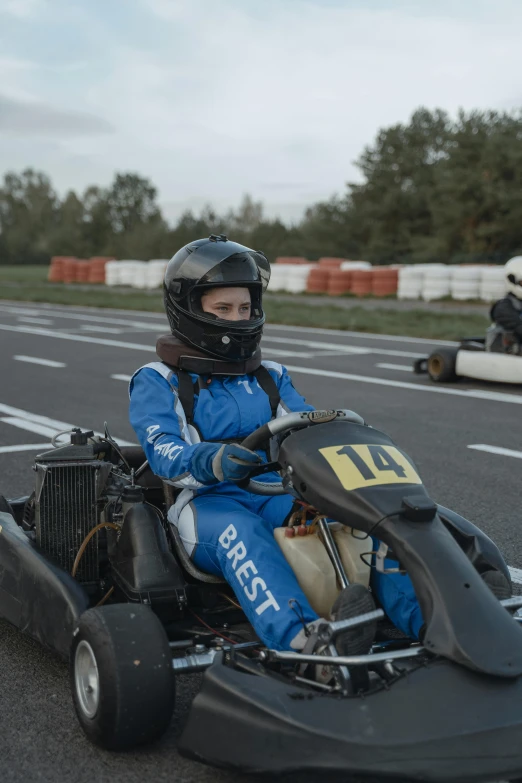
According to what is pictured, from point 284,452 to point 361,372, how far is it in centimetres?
912

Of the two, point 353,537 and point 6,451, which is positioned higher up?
point 353,537

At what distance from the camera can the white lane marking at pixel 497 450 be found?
24.2 ft

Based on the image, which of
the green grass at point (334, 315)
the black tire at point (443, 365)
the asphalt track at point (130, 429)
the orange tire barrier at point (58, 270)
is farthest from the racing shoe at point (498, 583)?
the orange tire barrier at point (58, 270)

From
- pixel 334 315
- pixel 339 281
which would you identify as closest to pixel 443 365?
pixel 334 315

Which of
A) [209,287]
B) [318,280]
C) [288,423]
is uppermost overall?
[209,287]

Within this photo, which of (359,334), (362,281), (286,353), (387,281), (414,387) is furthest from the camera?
(362,281)

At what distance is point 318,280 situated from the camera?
87.9 feet

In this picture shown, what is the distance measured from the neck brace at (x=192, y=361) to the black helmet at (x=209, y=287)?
23mm

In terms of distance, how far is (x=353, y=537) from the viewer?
317 cm

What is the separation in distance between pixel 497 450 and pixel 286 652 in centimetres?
510

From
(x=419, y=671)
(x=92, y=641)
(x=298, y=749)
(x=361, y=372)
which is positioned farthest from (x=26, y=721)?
(x=361, y=372)

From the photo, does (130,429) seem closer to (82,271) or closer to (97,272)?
(97,272)

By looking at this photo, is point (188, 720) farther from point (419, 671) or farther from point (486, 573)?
point (486, 573)

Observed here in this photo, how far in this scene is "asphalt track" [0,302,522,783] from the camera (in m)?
2.92
